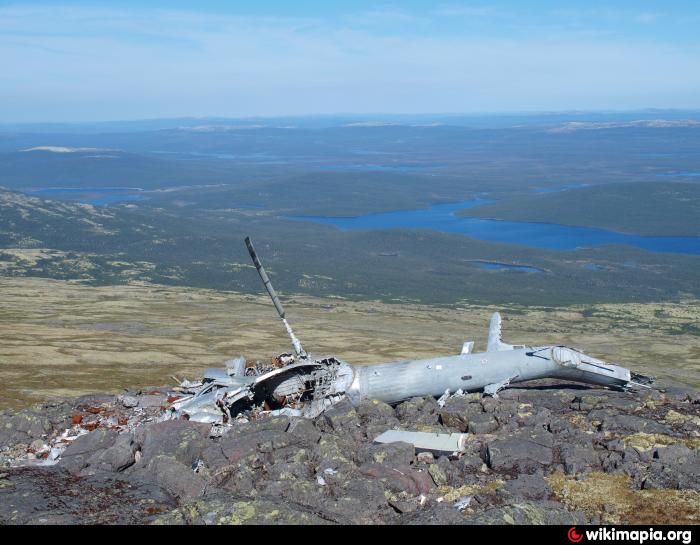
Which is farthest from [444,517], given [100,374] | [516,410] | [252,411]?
[100,374]

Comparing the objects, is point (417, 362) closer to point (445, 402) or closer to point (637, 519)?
point (445, 402)

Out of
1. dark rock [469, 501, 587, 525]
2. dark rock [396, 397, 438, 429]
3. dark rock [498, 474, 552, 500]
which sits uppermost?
dark rock [469, 501, 587, 525]

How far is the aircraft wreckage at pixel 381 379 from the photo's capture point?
3222cm

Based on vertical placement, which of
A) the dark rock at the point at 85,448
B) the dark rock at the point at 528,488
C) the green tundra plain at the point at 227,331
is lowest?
the green tundra plain at the point at 227,331

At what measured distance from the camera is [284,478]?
75.9 ft

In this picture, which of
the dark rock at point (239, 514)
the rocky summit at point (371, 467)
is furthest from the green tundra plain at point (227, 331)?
the dark rock at point (239, 514)

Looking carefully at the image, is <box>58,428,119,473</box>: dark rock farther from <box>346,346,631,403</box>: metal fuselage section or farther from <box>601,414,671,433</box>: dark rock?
<box>601,414,671,433</box>: dark rock

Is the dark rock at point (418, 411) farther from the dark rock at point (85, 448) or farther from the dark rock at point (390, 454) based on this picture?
the dark rock at point (85, 448)

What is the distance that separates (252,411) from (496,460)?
12.6 metres

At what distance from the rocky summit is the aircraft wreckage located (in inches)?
65.5

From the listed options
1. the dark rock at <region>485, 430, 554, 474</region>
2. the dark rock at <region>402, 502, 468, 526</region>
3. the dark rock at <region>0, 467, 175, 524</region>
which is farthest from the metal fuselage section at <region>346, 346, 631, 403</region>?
the dark rock at <region>0, 467, 175, 524</region>

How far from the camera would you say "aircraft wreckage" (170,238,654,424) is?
106ft
